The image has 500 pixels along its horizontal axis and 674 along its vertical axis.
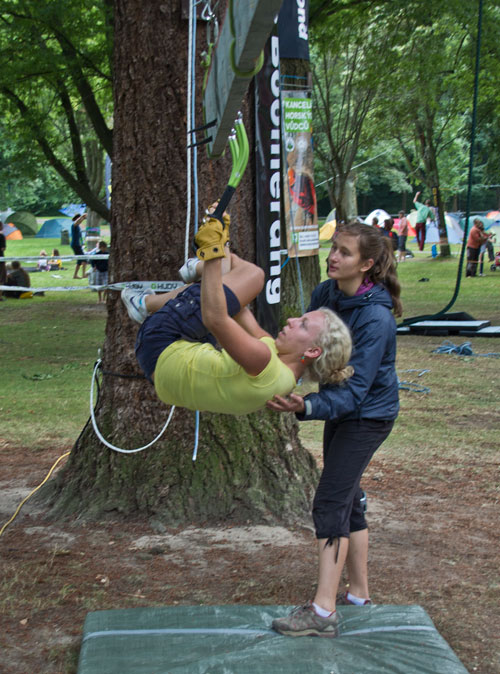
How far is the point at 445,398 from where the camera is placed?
855cm

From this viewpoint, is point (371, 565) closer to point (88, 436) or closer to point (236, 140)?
point (88, 436)

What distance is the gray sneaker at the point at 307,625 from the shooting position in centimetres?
337

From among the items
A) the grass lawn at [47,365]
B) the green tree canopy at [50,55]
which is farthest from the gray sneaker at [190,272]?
the green tree canopy at [50,55]

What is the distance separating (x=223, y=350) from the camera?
3191 mm

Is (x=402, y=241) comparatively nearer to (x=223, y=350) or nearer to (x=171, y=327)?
(x=171, y=327)

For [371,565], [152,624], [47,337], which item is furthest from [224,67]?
[47,337]

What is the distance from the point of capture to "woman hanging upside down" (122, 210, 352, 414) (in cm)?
300

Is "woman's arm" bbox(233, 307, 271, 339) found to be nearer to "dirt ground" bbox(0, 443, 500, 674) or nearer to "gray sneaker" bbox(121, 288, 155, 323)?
"gray sneaker" bbox(121, 288, 155, 323)

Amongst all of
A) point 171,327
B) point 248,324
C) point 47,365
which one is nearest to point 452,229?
point 47,365

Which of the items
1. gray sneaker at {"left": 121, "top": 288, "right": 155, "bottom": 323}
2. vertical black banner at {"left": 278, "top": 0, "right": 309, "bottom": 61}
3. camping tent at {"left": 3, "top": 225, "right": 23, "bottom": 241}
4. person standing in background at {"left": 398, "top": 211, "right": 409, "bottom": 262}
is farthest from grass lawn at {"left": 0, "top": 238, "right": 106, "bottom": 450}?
camping tent at {"left": 3, "top": 225, "right": 23, "bottom": 241}

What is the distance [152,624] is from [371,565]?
4.38 feet

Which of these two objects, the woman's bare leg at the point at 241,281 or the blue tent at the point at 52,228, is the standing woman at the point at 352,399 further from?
the blue tent at the point at 52,228

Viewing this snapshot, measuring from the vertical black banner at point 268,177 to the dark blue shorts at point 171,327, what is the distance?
158cm

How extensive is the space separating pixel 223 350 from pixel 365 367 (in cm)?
59
